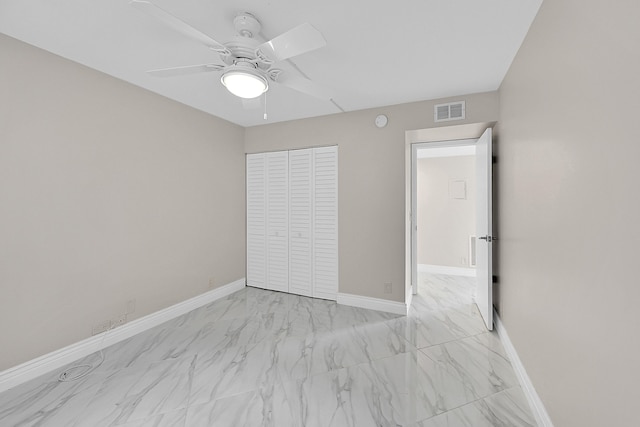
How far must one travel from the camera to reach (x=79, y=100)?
6.92 ft

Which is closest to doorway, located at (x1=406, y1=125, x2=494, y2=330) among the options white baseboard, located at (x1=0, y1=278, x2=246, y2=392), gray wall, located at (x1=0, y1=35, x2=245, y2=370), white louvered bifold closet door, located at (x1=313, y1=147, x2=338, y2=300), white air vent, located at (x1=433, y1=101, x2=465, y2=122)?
white air vent, located at (x1=433, y1=101, x2=465, y2=122)

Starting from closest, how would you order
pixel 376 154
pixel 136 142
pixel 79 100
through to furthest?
pixel 79 100
pixel 136 142
pixel 376 154

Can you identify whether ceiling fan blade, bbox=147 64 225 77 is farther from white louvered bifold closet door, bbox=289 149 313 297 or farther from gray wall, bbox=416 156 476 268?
gray wall, bbox=416 156 476 268

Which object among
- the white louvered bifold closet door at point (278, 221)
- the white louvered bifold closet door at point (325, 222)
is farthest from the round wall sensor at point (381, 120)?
the white louvered bifold closet door at point (278, 221)

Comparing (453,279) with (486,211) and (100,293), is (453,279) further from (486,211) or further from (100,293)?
(100,293)

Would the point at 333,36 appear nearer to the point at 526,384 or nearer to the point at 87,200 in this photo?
the point at 87,200

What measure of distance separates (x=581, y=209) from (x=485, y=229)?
5.59ft

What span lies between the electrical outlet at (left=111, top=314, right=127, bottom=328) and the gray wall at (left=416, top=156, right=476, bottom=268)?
4.31 metres

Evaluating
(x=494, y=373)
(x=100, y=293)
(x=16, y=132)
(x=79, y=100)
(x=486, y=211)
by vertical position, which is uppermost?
(x=79, y=100)

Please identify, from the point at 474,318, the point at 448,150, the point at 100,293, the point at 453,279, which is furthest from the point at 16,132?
the point at 453,279

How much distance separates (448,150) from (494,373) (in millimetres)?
3355

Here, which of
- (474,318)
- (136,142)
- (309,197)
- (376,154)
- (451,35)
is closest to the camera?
(451,35)

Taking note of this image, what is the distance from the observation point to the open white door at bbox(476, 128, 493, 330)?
2.53 meters

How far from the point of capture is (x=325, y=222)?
3.42m
